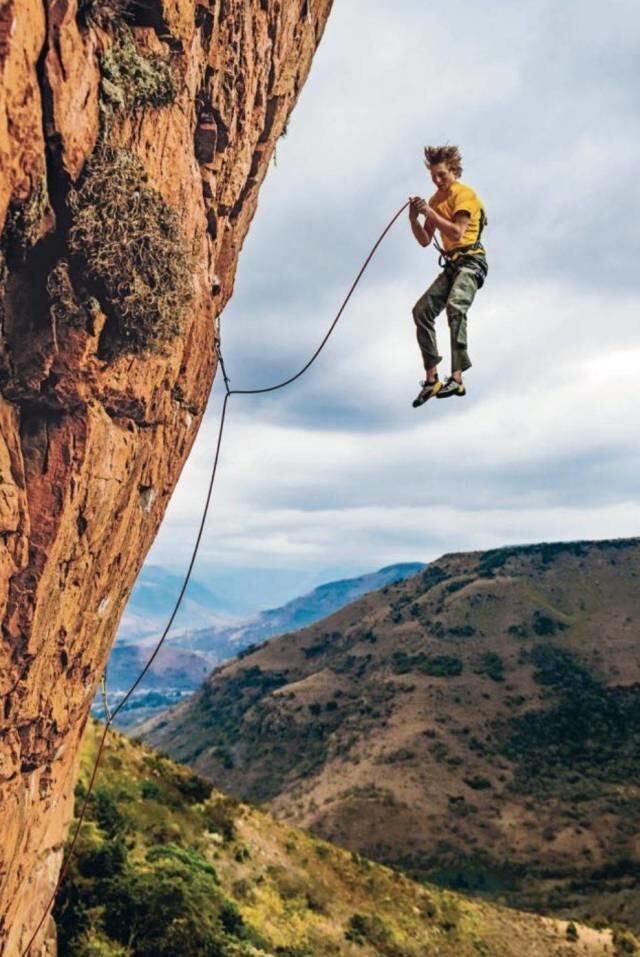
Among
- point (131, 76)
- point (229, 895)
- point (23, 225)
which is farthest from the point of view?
point (229, 895)

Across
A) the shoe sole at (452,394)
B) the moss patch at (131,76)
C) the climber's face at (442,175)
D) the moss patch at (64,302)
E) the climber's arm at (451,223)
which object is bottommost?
the shoe sole at (452,394)

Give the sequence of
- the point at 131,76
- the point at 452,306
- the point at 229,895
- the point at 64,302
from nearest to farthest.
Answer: the point at 64,302 < the point at 131,76 < the point at 452,306 < the point at 229,895

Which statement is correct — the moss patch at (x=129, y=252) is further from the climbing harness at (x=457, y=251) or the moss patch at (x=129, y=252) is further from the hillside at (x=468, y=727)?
the hillside at (x=468, y=727)

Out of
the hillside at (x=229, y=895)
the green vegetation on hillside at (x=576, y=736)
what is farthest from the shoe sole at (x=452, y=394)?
the green vegetation on hillside at (x=576, y=736)

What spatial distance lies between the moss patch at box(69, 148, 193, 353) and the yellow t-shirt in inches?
157

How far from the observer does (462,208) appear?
9773 mm

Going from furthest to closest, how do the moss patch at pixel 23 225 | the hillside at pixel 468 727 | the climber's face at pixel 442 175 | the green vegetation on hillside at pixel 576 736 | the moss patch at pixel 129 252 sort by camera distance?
the green vegetation on hillside at pixel 576 736 → the hillside at pixel 468 727 → the climber's face at pixel 442 175 → the moss patch at pixel 129 252 → the moss patch at pixel 23 225

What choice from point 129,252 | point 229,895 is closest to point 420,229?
point 129,252

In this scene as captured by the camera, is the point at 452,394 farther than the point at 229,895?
No

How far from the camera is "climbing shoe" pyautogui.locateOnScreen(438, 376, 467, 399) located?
1009cm

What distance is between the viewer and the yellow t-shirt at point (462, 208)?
32.4ft

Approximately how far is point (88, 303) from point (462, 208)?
5.62 meters

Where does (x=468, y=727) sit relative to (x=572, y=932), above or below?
above

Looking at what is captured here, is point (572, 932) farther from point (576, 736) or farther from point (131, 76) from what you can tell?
point (576, 736)
